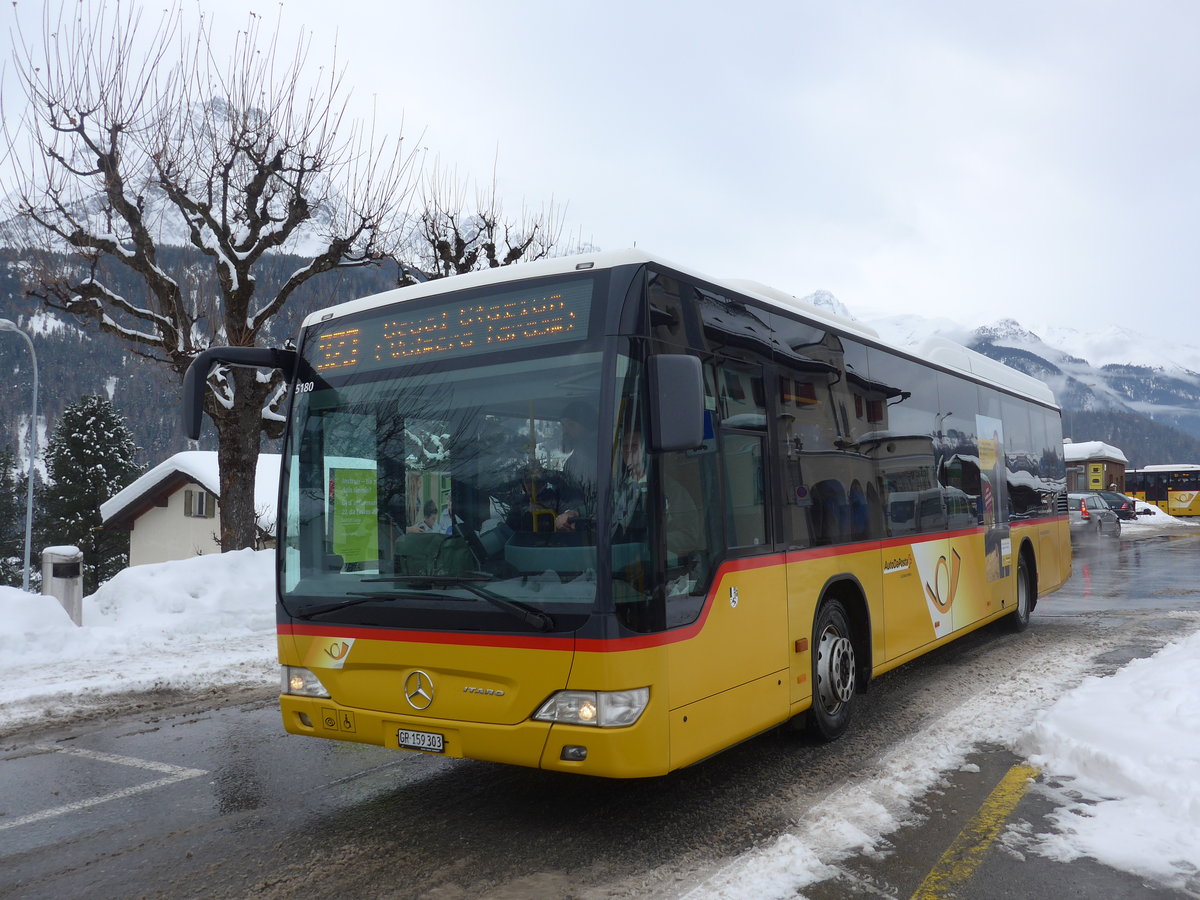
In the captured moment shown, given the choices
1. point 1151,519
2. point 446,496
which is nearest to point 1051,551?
point 446,496

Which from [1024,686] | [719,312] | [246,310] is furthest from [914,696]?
[246,310]

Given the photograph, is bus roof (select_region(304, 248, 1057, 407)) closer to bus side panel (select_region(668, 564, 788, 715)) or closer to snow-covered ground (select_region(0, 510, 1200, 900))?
bus side panel (select_region(668, 564, 788, 715))

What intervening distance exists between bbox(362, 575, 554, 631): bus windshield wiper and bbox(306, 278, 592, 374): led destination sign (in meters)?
1.14

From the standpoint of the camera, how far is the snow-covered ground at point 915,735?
4.26 metres

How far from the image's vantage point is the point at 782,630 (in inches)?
214

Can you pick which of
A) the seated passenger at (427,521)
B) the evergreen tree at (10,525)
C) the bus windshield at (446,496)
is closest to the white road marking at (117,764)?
the bus windshield at (446,496)

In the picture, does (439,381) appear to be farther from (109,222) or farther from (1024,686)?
(109,222)

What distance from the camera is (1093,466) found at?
72.3m

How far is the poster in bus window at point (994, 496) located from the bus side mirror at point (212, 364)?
6.84m

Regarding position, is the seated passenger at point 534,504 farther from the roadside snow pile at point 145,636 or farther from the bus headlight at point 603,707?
the roadside snow pile at point 145,636

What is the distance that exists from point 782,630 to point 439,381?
2376mm

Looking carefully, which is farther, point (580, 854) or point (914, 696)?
point (914, 696)

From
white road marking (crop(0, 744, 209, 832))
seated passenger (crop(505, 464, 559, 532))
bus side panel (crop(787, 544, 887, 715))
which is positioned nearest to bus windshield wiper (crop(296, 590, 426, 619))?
seated passenger (crop(505, 464, 559, 532))

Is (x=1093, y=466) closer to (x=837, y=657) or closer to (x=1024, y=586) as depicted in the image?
(x=1024, y=586)
